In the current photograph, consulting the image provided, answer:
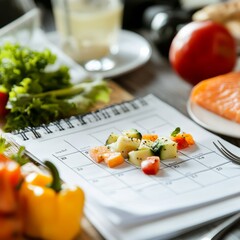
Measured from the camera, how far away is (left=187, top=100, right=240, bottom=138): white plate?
1179mm

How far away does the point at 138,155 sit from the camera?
1.02 meters

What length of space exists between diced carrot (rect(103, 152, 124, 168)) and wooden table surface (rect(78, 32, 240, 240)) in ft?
1.13

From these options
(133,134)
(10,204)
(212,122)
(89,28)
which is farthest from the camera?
(89,28)

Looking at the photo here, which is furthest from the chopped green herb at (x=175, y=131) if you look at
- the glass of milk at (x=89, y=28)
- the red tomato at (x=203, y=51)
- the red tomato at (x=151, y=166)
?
the glass of milk at (x=89, y=28)

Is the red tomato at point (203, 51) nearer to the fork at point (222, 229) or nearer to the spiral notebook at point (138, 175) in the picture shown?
the spiral notebook at point (138, 175)

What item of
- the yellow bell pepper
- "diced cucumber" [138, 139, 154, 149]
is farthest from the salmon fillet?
the yellow bell pepper

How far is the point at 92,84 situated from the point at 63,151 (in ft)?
1.04

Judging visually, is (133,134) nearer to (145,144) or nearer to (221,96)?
(145,144)

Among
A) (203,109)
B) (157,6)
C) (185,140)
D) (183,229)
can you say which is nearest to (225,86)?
(203,109)

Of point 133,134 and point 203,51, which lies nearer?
point 133,134

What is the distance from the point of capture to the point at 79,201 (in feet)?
2.73

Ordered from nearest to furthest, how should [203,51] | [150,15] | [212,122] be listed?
[212,122] → [203,51] → [150,15]

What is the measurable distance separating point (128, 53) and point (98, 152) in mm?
667

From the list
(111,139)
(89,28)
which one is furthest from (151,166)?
(89,28)
